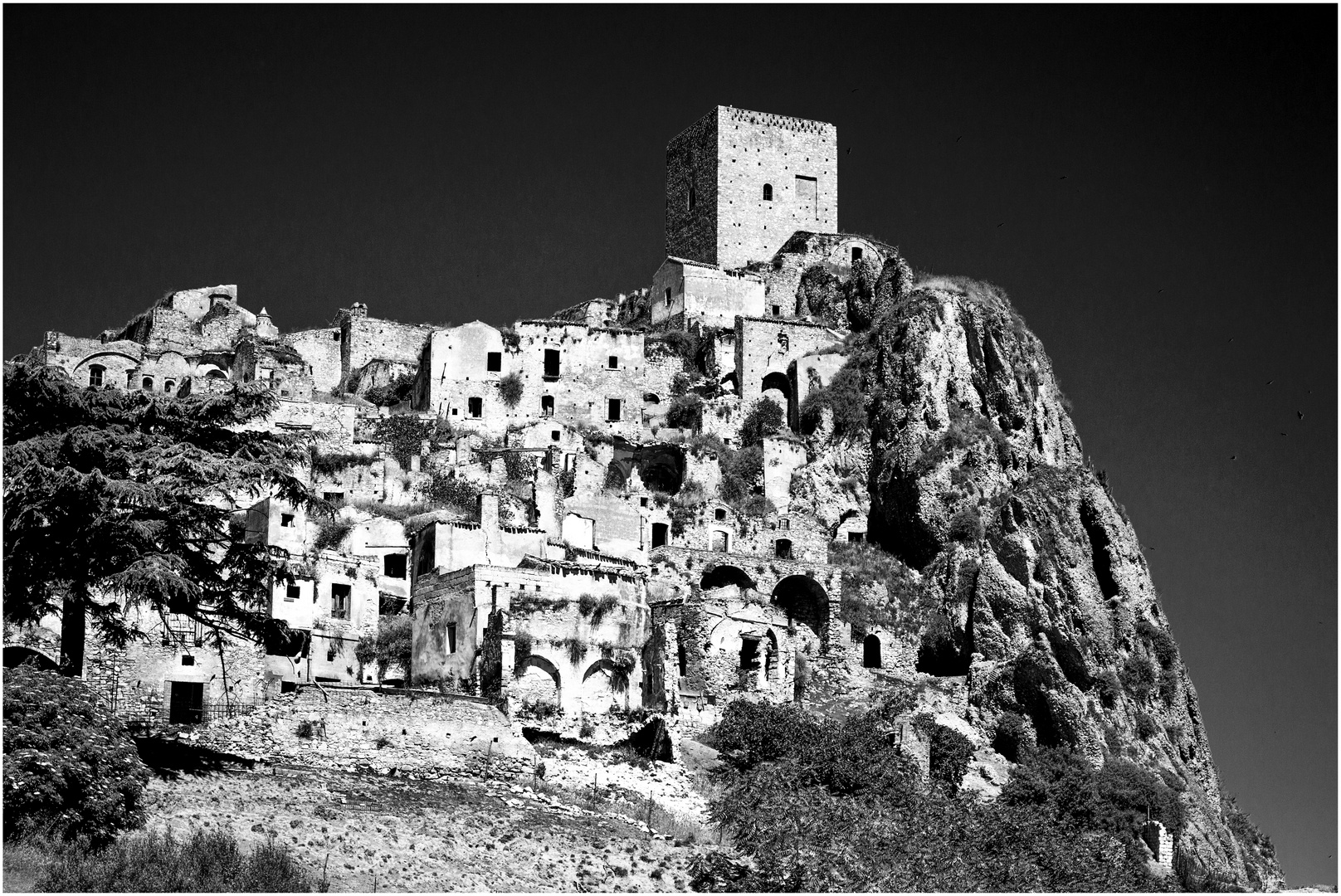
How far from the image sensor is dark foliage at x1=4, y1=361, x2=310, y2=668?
41.9 m

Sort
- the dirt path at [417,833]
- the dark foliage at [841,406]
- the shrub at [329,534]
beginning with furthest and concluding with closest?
the dark foliage at [841,406]
the shrub at [329,534]
the dirt path at [417,833]

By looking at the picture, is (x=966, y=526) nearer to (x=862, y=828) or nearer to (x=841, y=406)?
(x=841, y=406)

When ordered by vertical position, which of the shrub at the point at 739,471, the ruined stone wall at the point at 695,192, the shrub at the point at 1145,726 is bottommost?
the shrub at the point at 1145,726

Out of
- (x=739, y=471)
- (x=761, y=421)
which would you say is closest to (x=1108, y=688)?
(x=739, y=471)

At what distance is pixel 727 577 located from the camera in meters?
70.0

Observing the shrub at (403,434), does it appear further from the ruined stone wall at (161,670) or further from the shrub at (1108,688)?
the ruined stone wall at (161,670)

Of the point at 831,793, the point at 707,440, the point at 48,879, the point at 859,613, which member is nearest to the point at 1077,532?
the point at 859,613

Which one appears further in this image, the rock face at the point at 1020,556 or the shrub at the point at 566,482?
the shrub at the point at 566,482

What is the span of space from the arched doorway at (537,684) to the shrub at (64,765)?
670 inches

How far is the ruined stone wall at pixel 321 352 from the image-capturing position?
286 ft

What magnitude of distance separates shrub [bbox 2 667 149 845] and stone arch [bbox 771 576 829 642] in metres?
33.6

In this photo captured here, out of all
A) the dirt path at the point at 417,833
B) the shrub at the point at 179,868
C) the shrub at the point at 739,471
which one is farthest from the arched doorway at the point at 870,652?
the shrub at the point at 179,868

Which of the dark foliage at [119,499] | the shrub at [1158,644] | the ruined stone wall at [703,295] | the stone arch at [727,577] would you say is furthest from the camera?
the ruined stone wall at [703,295]

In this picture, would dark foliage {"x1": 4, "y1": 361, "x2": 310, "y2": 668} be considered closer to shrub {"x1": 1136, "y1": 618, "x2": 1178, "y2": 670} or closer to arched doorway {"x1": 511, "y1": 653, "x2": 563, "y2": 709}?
→ arched doorway {"x1": 511, "y1": 653, "x2": 563, "y2": 709}
